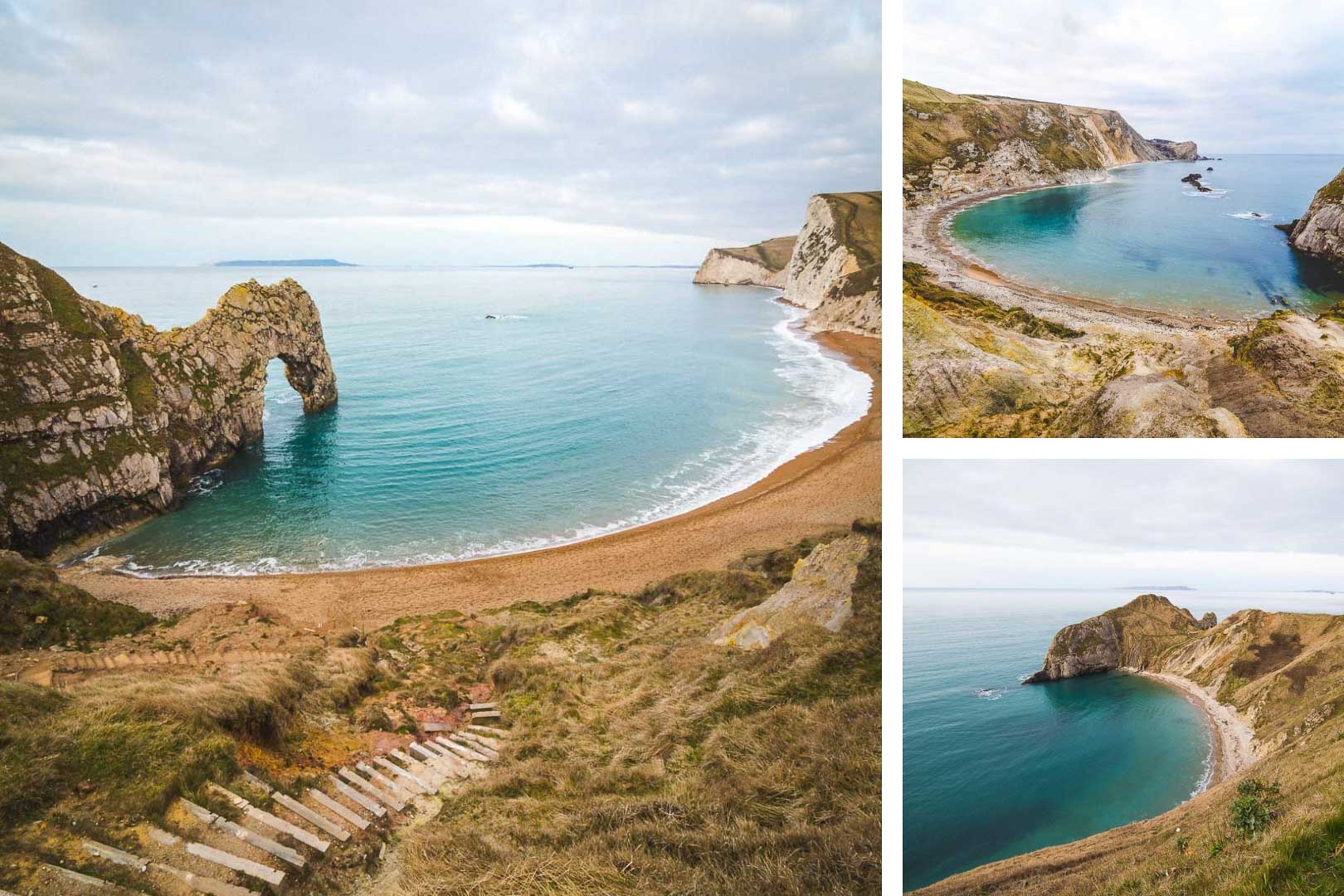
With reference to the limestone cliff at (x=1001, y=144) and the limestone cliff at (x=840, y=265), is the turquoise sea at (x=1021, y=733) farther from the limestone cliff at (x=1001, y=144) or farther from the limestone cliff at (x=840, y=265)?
the limestone cliff at (x=840, y=265)

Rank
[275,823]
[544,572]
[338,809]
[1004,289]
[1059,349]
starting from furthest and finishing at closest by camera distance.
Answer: [544,572], [338,809], [275,823], [1004,289], [1059,349]

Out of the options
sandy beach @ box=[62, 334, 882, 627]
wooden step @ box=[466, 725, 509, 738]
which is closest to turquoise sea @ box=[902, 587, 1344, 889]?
wooden step @ box=[466, 725, 509, 738]

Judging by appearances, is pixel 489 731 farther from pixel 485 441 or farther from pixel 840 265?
pixel 840 265

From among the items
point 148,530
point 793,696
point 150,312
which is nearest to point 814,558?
point 793,696

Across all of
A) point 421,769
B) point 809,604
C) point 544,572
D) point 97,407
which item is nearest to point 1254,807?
point 809,604

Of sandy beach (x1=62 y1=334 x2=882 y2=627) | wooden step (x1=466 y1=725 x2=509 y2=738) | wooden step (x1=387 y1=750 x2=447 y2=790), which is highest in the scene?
wooden step (x1=387 y1=750 x2=447 y2=790)

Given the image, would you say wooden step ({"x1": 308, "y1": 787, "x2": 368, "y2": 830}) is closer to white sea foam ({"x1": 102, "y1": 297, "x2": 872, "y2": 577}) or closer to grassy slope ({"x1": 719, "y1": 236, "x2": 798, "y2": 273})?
white sea foam ({"x1": 102, "y1": 297, "x2": 872, "y2": 577})

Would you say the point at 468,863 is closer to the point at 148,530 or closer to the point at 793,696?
the point at 793,696
